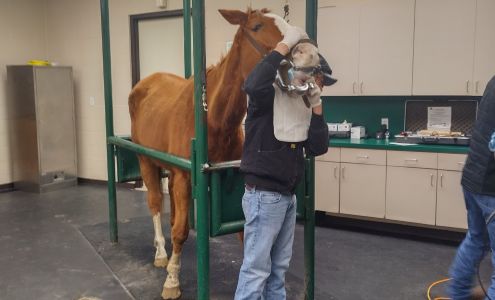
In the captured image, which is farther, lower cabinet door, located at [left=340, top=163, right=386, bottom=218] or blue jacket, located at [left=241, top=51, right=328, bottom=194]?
lower cabinet door, located at [left=340, top=163, right=386, bottom=218]

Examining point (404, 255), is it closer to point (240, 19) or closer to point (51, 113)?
point (240, 19)

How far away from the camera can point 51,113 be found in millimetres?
5938

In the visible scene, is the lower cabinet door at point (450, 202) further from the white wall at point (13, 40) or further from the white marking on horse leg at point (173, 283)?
the white wall at point (13, 40)

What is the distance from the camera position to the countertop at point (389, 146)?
3721 mm

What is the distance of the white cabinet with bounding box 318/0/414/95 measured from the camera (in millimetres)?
4020

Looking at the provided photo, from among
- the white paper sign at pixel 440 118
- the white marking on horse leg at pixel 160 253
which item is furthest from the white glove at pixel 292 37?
the white paper sign at pixel 440 118

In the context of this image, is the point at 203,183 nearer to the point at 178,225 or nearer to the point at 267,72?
the point at 267,72

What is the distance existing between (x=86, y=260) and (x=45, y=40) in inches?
161

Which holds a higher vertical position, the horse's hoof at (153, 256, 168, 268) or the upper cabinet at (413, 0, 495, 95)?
the upper cabinet at (413, 0, 495, 95)

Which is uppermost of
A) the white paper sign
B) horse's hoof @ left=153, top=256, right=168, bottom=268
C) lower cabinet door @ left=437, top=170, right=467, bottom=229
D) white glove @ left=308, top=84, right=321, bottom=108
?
white glove @ left=308, top=84, right=321, bottom=108

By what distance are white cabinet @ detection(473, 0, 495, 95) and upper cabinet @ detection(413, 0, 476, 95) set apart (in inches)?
1.4

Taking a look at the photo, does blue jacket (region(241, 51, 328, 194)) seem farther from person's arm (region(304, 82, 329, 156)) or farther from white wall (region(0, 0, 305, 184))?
white wall (region(0, 0, 305, 184))

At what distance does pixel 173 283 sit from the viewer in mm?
2779

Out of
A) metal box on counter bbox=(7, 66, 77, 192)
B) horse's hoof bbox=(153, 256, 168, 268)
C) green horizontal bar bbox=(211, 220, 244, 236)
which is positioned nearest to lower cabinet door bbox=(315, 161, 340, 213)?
horse's hoof bbox=(153, 256, 168, 268)
